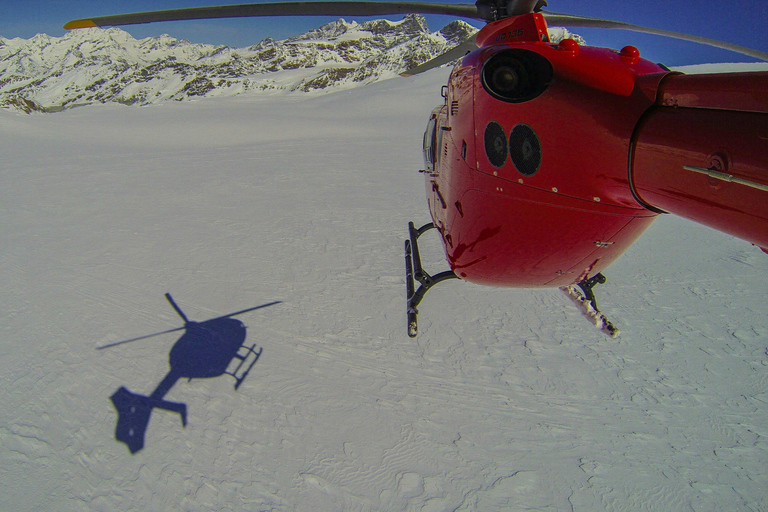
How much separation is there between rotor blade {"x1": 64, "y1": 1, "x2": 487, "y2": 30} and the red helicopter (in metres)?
0.01

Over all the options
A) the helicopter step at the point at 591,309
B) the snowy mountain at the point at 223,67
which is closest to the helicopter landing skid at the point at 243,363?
the helicopter step at the point at 591,309

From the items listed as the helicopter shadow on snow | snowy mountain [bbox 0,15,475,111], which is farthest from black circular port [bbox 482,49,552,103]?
snowy mountain [bbox 0,15,475,111]

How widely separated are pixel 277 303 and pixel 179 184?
9146mm

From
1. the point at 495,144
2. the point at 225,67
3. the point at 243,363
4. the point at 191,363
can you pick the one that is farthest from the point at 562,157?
the point at 225,67

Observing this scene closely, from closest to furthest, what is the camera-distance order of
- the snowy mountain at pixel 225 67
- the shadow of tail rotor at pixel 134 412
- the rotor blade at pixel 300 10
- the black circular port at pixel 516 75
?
the black circular port at pixel 516 75, the rotor blade at pixel 300 10, the shadow of tail rotor at pixel 134 412, the snowy mountain at pixel 225 67

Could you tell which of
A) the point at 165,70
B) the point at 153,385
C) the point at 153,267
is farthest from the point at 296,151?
the point at 165,70

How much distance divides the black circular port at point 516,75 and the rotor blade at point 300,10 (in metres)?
1.15

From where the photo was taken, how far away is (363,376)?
5.82 metres

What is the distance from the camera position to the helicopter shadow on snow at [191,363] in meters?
5.11

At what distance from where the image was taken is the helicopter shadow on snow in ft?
16.8

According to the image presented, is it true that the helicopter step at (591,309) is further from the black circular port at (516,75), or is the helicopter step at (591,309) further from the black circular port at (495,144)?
the black circular port at (516,75)

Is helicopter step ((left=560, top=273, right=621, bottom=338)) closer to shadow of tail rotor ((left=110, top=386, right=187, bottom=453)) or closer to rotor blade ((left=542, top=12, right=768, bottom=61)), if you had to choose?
rotor blade ((left=542, top=12, right=768, bottom=61))

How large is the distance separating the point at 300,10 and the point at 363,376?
4767 mm

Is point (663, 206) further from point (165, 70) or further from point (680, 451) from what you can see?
point (165, 70)
